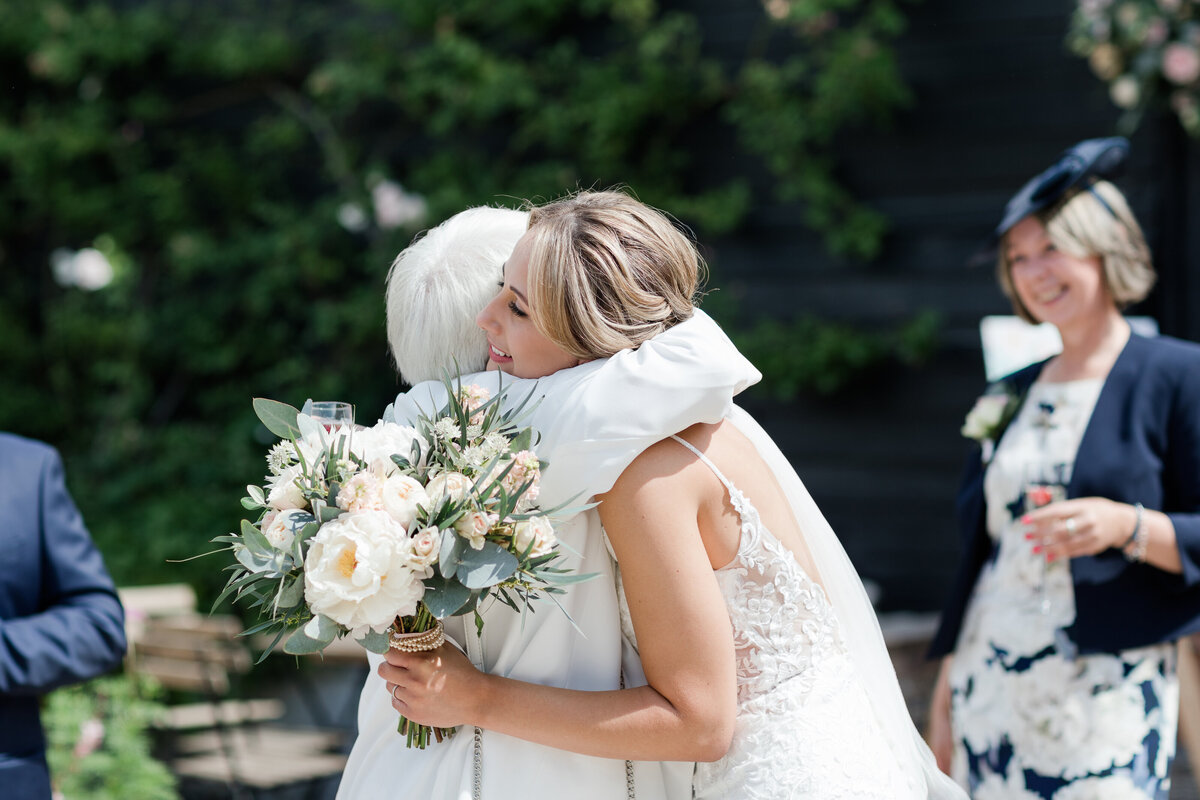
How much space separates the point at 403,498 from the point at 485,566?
0.47 ft

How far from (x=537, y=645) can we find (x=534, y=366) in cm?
44

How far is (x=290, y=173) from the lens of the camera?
7.45 metres

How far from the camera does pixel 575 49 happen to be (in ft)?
21.1

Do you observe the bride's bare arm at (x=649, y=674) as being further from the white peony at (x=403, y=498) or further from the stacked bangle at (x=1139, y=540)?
the stacked bangle at (x=1139, y=540)

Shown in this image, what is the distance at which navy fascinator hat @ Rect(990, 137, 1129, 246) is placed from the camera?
3137 mm

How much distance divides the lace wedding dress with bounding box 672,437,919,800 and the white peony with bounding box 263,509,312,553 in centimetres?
58

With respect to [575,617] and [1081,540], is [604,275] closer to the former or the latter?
[575,617]

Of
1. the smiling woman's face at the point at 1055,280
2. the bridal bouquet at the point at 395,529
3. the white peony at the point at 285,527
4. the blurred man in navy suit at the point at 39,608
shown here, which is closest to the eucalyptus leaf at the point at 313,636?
the bridal bouquet at the point at 395,529

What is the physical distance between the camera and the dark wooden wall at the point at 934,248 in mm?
5066

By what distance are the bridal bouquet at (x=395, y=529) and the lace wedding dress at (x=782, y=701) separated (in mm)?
325

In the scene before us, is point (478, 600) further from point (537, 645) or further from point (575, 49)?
point (575, 49)

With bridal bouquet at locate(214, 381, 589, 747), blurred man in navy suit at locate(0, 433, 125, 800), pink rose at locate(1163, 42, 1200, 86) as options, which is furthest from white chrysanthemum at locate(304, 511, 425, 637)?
pink rose at locate(1163, 42, 1200, 86)

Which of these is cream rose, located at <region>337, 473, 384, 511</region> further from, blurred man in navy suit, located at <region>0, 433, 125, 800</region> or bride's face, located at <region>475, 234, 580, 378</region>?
blurred man in navy suit, located at <region>0, 433, 125, 800</region>

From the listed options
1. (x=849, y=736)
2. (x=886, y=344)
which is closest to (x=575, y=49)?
(x=886, y=344)
